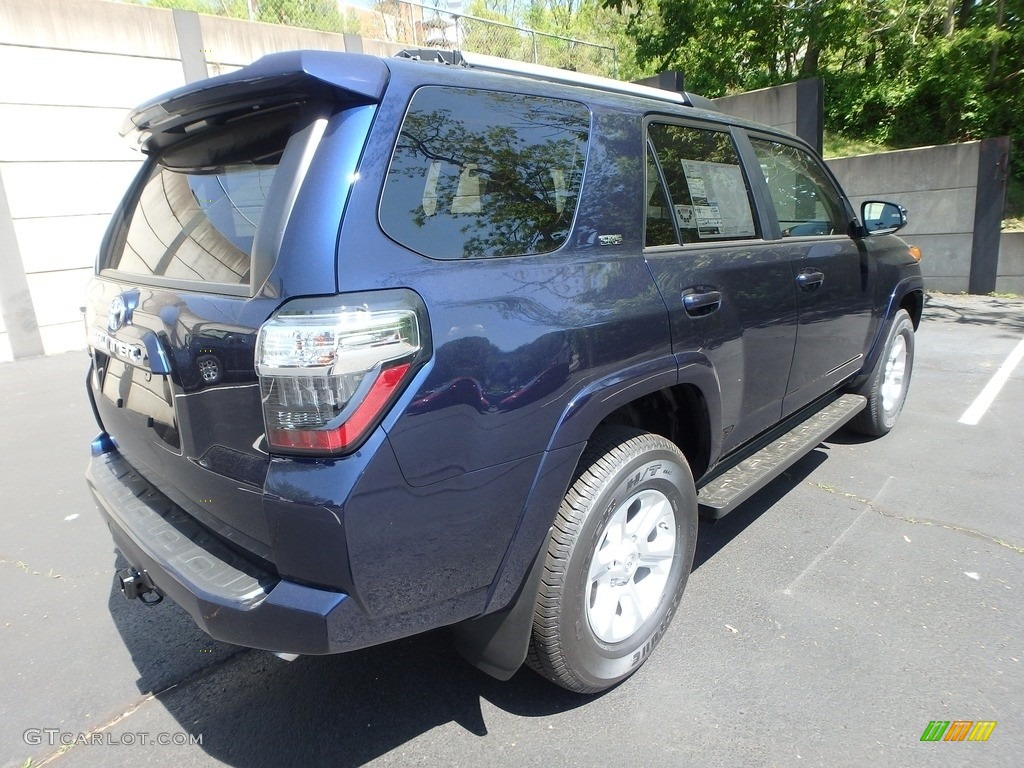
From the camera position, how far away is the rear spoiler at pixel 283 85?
1.73 metres

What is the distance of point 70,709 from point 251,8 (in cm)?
1165

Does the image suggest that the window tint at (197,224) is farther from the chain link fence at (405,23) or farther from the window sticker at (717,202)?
the chain link fence at (405,23)

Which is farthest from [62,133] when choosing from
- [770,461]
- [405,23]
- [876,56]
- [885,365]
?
[876,56]

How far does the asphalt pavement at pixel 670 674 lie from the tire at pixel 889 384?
2.73 ft

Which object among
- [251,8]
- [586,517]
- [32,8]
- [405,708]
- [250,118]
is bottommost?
[405,708]

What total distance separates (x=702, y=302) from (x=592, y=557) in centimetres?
105

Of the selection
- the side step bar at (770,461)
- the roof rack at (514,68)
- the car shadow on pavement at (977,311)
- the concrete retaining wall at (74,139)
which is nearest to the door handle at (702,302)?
the side step bar at (770,461)

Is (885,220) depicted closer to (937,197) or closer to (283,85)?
(283,85)

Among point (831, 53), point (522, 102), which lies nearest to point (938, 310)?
point (831, 53)

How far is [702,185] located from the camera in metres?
2.95

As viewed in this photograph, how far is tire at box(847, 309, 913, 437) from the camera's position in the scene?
4394mm

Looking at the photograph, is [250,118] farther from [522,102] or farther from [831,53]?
[831,53]

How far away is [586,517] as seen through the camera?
2.14m

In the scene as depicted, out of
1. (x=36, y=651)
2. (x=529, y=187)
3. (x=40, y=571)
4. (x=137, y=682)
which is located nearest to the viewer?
(x=529, y=187)
